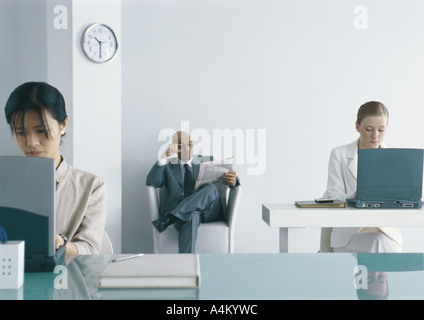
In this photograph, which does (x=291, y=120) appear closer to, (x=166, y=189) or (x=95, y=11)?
(x=166, y=189)

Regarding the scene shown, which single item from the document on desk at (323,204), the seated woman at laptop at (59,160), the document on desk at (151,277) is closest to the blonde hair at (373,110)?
the document on desk at (323,204)

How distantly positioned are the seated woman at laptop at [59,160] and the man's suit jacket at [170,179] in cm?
231

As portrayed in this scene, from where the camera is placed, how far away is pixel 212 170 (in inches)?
160

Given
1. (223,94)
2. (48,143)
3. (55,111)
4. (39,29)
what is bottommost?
(48,143)

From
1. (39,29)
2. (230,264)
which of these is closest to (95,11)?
(39,29)

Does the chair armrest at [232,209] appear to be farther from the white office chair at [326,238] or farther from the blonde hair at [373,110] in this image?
the blonde hair at [373,110]

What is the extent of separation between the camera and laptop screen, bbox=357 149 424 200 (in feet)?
8.26

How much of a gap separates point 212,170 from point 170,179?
42 centimetres

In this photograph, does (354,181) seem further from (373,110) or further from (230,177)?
(230,177)

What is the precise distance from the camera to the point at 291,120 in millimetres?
4754

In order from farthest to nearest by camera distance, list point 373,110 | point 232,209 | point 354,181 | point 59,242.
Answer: point 232,209, point 354,181, point 373,110, point 59,242

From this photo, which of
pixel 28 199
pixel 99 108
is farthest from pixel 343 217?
pixel 99 108

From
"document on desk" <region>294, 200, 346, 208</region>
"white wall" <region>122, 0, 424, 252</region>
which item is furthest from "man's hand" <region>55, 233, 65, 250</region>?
"white wall" <region>122, 0, 424, 252</region>
